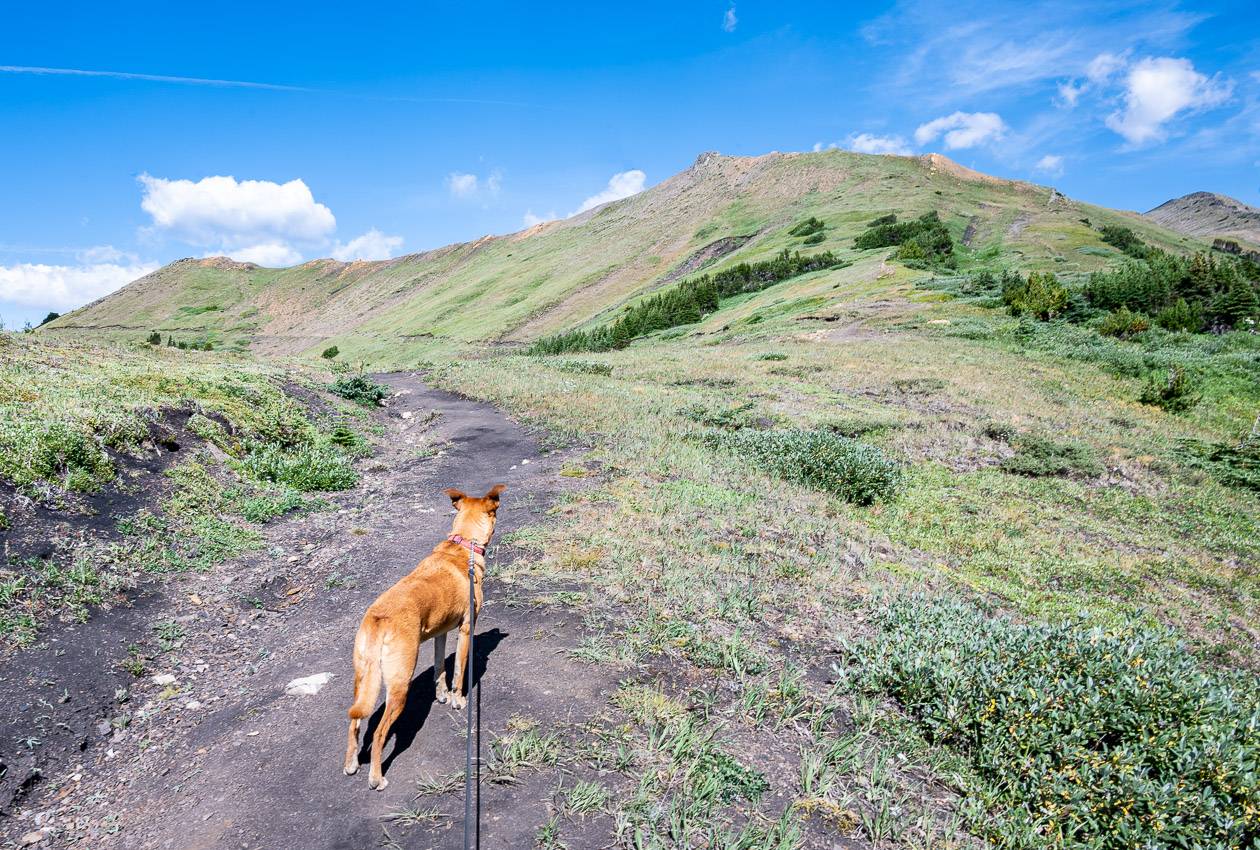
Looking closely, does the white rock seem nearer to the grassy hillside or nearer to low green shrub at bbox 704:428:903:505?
the grassy hillside

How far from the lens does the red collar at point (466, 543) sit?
5457mm

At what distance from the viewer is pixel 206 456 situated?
10414 millimetres

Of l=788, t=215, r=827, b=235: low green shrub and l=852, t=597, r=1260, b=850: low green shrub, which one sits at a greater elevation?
l=788, t=215, r=827, b=235: low green shrub

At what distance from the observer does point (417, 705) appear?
512 cm

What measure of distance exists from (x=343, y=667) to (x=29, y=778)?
2178mm

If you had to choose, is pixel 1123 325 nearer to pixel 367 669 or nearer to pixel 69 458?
pixel 367 669

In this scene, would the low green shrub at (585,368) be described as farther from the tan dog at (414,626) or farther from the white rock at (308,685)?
the white rock at (308,685)

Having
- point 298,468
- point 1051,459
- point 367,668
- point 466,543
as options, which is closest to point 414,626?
point 367,668

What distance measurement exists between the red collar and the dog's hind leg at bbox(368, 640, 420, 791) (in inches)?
54.0

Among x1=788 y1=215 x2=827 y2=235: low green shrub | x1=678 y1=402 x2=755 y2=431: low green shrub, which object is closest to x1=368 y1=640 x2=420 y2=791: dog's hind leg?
x1=678 y1=402 x2=755 y2=431: low green shrub

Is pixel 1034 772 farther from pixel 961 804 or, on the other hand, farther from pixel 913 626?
pixel 913 626

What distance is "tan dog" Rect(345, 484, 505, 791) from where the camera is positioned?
406cm

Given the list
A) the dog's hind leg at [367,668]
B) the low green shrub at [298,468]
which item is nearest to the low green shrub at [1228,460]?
the dog's hind leg at [367,668]

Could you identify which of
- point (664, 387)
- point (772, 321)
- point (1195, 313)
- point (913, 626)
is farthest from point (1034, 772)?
point (1195, 313)
